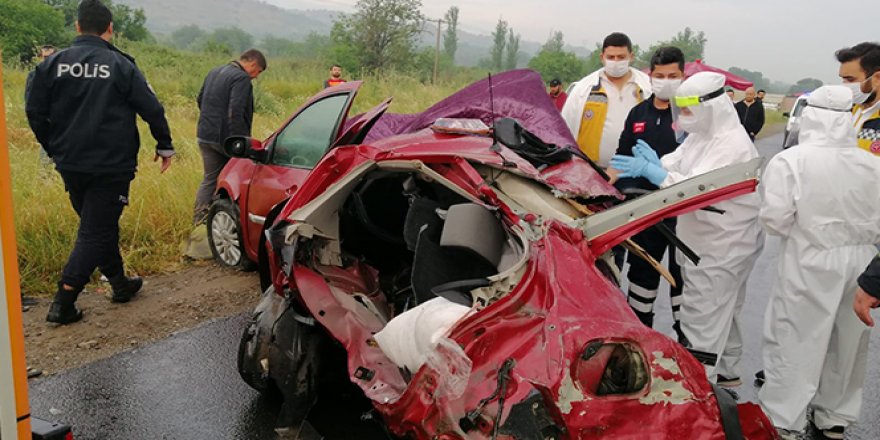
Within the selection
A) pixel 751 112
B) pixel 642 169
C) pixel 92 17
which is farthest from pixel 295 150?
pixel 751 112

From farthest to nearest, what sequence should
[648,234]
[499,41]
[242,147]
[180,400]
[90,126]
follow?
[499,41] < [242,147] < [90,126] < [648,234] < [180,400]

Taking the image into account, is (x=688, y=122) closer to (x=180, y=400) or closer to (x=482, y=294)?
(x=482, y=294)

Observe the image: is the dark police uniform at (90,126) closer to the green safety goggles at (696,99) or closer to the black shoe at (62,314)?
the black shoe at (62,314)

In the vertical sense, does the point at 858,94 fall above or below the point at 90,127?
above

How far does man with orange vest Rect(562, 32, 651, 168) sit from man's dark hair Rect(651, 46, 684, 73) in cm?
39

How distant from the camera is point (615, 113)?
512 cm

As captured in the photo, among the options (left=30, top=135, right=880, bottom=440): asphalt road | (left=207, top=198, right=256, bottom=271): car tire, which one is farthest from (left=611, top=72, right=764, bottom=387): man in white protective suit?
(left=207, top=198, right=256, bottom=271): car tire

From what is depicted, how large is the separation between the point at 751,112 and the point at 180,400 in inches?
474

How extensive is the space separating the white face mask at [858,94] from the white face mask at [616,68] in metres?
1.51

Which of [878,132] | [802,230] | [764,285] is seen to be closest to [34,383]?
[802,230]

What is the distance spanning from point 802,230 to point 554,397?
2116 millimetres

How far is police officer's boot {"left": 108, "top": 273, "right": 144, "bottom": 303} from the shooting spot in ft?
16.0

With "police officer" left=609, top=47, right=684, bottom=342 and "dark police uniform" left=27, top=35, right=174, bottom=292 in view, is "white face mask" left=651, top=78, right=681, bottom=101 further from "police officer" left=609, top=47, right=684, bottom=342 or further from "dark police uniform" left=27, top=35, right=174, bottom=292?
"dark police uniform" left=27, top=35, right=174, bottom=292

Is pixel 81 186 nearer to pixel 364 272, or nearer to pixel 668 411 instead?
pixel 364 272
